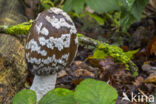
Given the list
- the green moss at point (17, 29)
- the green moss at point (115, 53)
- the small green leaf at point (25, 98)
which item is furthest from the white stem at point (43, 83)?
the green moss at point (115, 53)

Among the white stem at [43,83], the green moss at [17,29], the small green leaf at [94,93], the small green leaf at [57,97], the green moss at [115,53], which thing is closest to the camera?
the small green leaf at [94,93]

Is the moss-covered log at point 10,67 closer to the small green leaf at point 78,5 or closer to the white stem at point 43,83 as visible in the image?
the white stem at point 43,83

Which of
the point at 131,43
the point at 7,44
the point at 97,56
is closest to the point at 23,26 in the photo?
the point at 7,44

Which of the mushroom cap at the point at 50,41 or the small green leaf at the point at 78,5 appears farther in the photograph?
the small green leaf at the point at 78,5

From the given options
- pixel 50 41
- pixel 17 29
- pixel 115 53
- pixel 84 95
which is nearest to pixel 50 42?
pixel 50 41

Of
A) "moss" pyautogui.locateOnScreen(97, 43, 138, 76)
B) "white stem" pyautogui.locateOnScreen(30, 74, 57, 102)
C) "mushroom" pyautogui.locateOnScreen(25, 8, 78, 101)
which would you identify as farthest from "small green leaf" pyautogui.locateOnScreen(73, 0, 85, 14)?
"moss" pyautogui.locateOnScreen(97, 43, 138, 76)

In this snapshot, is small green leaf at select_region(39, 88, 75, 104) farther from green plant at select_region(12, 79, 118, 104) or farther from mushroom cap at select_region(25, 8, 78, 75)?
mushroom cap at select_region(25, 8, 78, 75)

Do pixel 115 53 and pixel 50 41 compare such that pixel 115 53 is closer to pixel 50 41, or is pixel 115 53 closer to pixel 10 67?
pixel 50 41
